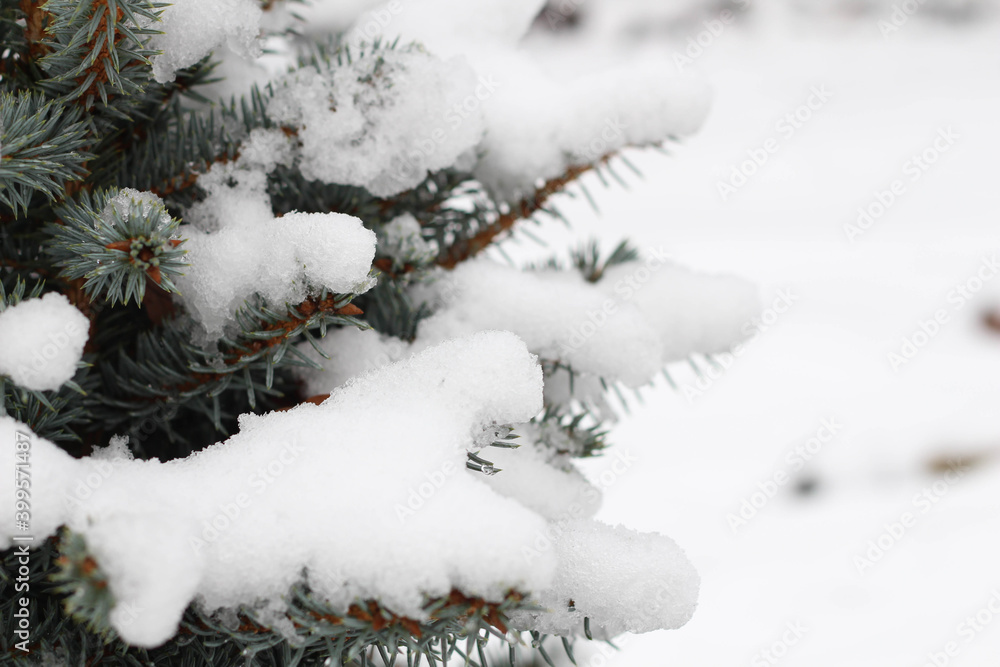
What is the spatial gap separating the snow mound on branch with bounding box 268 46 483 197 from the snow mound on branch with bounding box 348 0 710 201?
0.26ft

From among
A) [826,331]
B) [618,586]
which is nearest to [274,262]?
[618,586]

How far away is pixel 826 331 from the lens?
2.23m

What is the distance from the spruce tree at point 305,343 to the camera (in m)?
0.33

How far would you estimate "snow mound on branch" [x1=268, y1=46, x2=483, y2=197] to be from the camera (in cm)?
47

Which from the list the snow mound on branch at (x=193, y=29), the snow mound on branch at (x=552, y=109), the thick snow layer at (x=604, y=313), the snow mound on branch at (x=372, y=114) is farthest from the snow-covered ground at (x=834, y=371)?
the snow mound on branch at (x=193, y=29)

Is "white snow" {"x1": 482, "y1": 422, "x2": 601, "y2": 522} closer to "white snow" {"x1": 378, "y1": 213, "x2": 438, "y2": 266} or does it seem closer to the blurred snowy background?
"white snow" {"x1": 378, "y1": 213, "x2": 438, "y2": 266}

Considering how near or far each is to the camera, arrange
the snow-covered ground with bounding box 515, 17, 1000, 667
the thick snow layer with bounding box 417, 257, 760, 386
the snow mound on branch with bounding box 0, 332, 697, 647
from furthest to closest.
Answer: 1. the snow-covered ground with bounding box 515, 17, 1000, 667
2. the thick snow layer with bounding box 417, 257, 760, 386
3. the snow mound on branch with bounding box 0, 332, 697, 647

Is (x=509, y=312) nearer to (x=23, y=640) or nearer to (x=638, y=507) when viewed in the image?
(x=23, y=640)

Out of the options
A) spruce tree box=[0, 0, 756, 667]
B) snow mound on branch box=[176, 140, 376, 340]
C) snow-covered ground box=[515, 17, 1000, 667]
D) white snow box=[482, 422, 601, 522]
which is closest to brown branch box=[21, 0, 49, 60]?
spruce tree box=[0, 0, 756, 667]

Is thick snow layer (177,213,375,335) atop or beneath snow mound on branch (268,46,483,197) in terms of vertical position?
beneath

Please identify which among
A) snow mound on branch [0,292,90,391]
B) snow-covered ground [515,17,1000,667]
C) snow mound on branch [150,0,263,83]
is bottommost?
snow-covered ground [515,17,1000,667]

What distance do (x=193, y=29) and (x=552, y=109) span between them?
0.26 m

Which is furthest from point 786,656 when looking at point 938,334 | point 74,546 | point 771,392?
point 74,546

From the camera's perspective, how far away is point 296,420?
40cm
